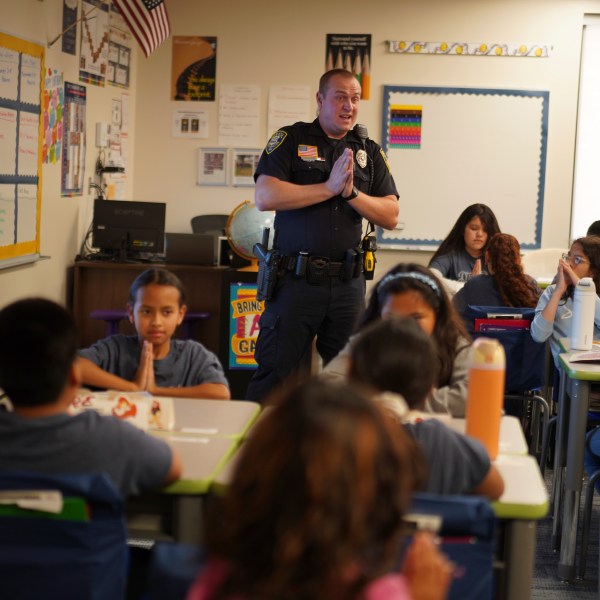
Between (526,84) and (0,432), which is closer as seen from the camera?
(0,432)

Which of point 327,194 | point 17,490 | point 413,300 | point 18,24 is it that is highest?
point 18,24

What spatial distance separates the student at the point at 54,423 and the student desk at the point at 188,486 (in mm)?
76

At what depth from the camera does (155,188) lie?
23.7 feet

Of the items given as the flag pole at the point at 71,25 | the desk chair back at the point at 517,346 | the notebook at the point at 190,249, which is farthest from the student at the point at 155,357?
the flag pole at the point at 71,25

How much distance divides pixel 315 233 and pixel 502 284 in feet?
3.75

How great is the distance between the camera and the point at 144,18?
5566mm

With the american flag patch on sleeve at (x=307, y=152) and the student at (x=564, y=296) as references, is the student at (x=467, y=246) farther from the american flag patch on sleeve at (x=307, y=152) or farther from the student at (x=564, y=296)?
the american flag patch on sleeve at (x=307, y=152)

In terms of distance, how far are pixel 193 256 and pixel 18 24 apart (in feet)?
5.18

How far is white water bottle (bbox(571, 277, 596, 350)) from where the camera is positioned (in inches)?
Answer: 146

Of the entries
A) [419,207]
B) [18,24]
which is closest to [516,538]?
[18,24]

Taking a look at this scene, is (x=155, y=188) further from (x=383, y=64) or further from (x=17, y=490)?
(x=17, y=490)

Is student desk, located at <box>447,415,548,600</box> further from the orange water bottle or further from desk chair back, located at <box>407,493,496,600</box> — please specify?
desk chair back, located at <box>407,493,496,600</box>

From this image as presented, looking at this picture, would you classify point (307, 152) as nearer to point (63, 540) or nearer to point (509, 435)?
point (509, 435)

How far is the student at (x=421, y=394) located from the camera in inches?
71.6
